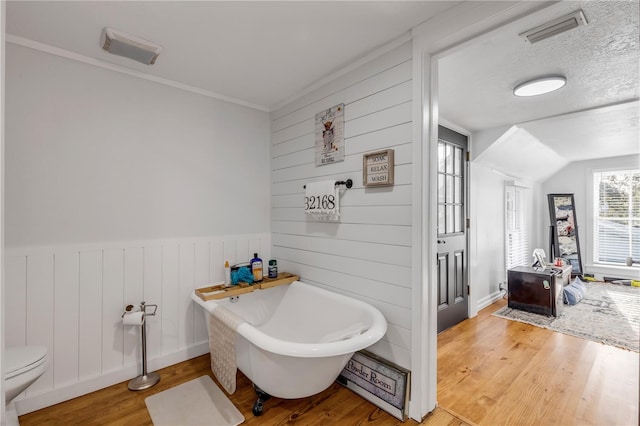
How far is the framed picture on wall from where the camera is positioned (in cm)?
364

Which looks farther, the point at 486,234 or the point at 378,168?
the point at 486,234

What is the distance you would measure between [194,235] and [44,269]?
39.0 inches

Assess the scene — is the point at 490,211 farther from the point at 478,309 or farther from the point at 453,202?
the point at 478,309

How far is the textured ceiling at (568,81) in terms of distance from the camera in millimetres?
1634

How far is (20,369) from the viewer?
148 cm

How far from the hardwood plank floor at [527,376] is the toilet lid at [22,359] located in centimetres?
245

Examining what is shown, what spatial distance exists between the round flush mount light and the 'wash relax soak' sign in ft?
7.85

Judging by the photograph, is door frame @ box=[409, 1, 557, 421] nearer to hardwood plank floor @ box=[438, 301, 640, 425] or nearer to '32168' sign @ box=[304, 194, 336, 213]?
hardwood plank floor @ box=[438, 301, 640, 425]

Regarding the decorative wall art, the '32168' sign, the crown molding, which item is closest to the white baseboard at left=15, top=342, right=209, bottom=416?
the '32168' sign

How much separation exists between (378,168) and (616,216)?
2.27 meters

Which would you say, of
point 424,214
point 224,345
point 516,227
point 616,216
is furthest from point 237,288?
point 516,227

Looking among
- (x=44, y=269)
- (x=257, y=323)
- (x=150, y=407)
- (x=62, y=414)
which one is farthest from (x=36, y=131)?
(x=257, y=323)

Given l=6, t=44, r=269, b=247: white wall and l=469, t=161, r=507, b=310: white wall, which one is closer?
l=6, t=44, r=269, b=247: white wall

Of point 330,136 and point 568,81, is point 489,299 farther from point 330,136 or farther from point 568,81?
point 330,136
